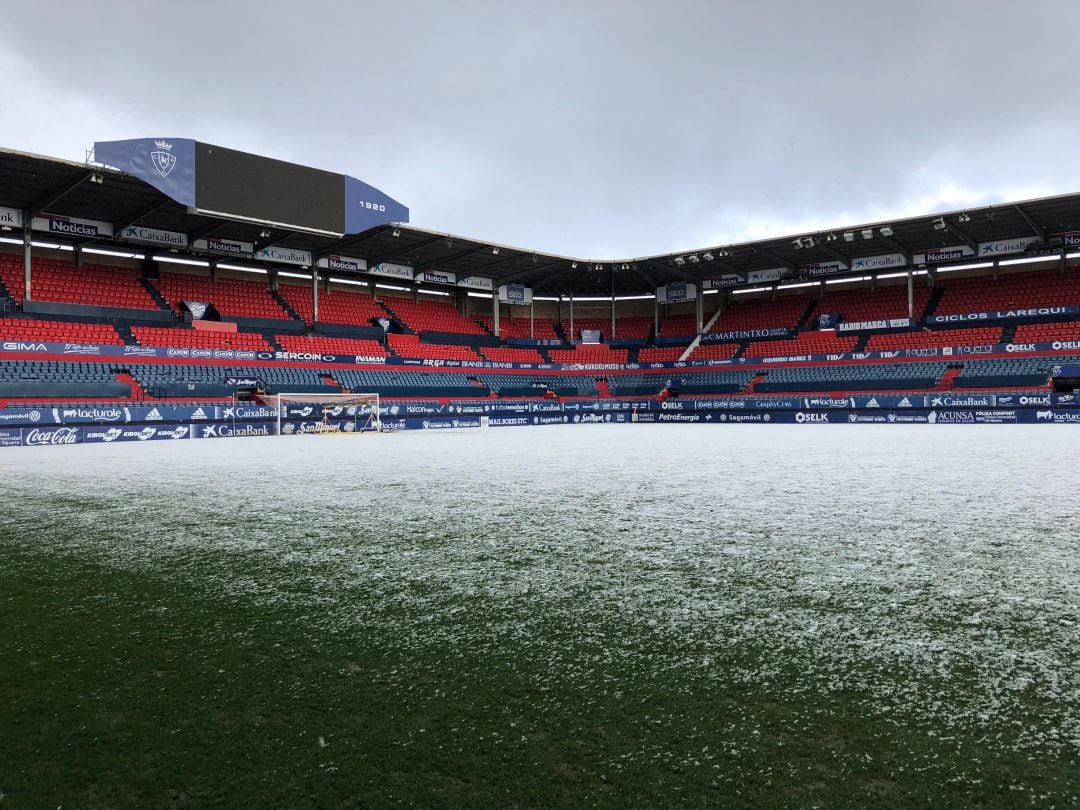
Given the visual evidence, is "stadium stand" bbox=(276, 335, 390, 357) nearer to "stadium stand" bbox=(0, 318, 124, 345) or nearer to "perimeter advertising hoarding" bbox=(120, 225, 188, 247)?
"perimeter advertising hoarding" bbox=(120, 225, 188, 247)

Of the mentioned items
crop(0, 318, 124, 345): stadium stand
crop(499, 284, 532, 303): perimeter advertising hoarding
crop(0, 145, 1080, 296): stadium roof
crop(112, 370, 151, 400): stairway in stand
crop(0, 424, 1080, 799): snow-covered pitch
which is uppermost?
crop(0, 145, 1080, 296): stadium roof

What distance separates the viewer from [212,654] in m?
2.54

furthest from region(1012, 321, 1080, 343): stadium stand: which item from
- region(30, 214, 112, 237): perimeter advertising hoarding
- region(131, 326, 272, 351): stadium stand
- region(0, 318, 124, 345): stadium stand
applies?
region(30, 214, 112, 237): perimeter advertising hoarding

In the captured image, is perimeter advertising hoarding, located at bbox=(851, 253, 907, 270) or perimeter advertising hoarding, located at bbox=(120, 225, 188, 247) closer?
perimeter advertising hoarding, located at bbox=(120, 225, 188, 247)

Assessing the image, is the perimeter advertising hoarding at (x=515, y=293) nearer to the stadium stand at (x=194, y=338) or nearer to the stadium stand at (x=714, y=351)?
the stadium stand at (x=714, y=351)

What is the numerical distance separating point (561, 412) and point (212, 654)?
35.4 m

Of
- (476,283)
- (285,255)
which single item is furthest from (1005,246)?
(285,255)

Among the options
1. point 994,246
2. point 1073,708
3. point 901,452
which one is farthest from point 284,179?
point 994,246

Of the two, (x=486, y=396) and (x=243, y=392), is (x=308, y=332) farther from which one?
(x=486, y=396)

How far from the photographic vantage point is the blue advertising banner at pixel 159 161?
73.8ft

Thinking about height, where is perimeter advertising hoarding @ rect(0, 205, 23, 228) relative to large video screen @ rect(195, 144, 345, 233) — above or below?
below

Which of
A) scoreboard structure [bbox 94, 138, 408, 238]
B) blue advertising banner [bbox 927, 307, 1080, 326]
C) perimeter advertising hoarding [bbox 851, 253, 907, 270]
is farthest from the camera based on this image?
perimeter advertising hoarding [bbox 851, 253, 907, 270]

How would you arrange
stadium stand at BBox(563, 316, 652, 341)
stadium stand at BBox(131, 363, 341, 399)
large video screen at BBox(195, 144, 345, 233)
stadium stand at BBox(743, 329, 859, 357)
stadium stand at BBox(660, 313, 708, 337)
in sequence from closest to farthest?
large video screen at BBox(195, 144, 345, 233) → stadium stand at BBox(131, 363, 341, 399) → stadium stand at BBox(743, 329, 859, 357) → stadium stand at BBox(660, 313, 708, 337) → stadium stand at BBox(563, 316, 652, 341)

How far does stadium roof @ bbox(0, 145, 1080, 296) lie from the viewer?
2484 centimetres
